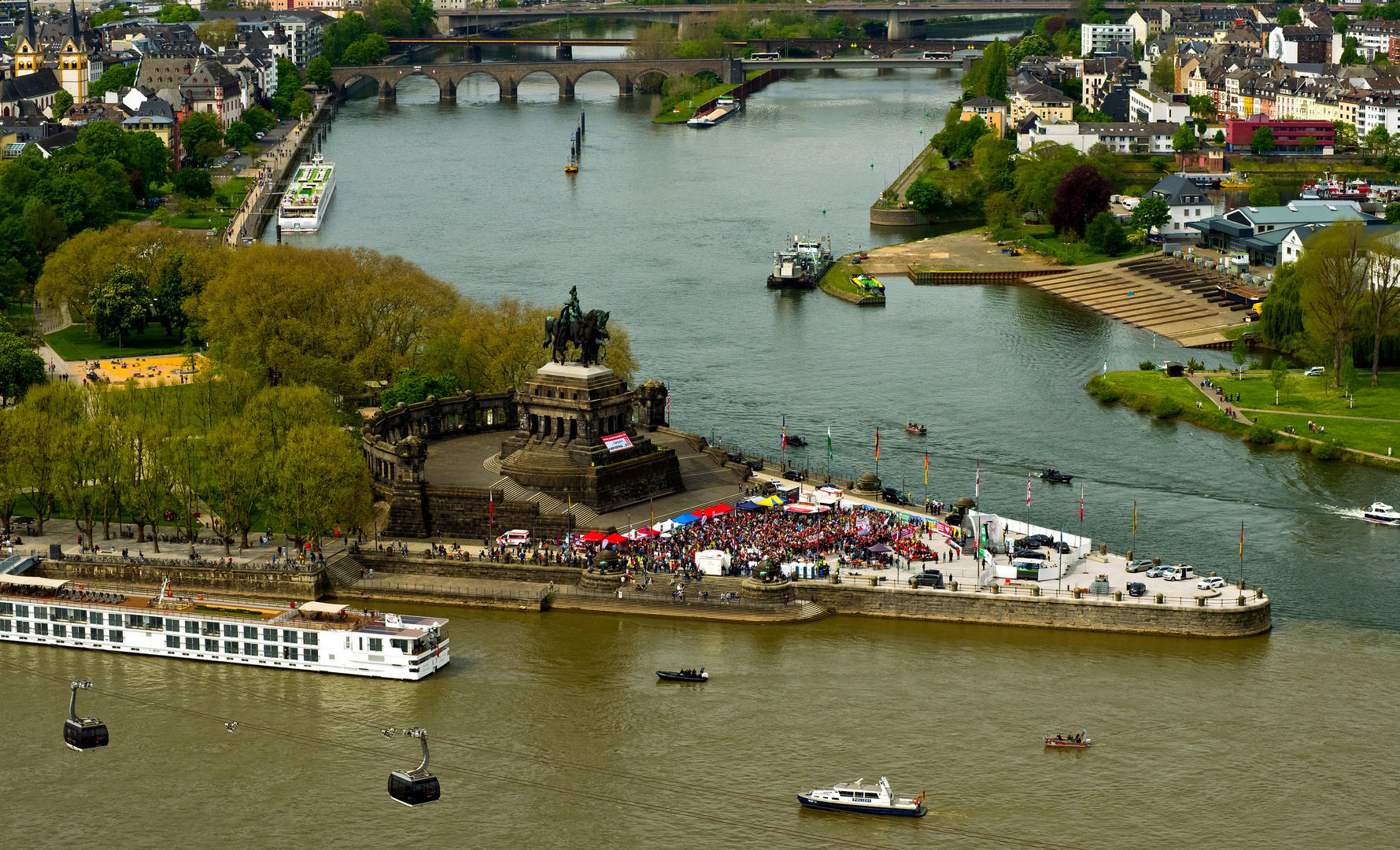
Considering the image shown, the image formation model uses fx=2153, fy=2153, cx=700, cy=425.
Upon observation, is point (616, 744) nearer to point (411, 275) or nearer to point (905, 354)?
point (411, 275)

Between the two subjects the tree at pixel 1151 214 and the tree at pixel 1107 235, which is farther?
the tree at pixel 1151 214

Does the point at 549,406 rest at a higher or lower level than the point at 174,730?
higher

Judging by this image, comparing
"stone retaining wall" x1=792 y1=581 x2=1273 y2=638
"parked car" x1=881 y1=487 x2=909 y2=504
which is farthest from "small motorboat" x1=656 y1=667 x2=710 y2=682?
"parked car" x1=881 y1=487 x2=909 y2=504

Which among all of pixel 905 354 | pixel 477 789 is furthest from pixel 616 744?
pixel 905 354

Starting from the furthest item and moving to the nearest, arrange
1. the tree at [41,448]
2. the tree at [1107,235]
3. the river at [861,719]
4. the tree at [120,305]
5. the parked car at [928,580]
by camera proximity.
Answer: the tree at [1107,235], the tree at [120,305], the tree at [41,448], the parked car at [928,580], the river at [861,719]

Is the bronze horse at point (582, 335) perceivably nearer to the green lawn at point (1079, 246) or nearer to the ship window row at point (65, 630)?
the ship window row at point (65, 630)

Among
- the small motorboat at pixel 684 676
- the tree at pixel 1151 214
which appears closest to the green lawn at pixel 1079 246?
the tree at pixel 1151 214
